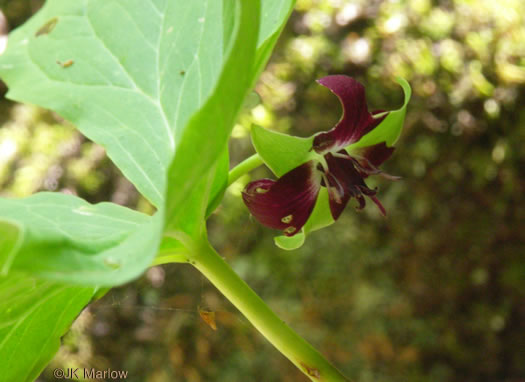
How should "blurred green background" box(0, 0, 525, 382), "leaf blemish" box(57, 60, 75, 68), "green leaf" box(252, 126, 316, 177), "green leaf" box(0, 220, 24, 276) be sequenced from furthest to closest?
"blurred green background" box(0, 0, 525, 382)
"leaf blemish" box(57, 60, 75, 68)
"green leaf" box(252, 126, 316, 177)
"green leaf" box(0, 220, 24, 276)

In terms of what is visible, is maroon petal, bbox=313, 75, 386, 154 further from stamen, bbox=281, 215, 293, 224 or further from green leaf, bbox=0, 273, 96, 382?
green leaf, bbox=0, 273, 96, 382

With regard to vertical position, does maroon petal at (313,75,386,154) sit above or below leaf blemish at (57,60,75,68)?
above

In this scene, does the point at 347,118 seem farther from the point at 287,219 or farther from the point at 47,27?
the point at 47,27

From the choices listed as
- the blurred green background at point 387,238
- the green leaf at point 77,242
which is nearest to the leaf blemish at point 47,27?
the green leaf at point 77,242

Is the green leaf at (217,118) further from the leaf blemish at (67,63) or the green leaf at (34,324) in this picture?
the leaf blemish at (67,63)

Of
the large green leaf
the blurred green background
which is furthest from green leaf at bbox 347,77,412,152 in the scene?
the blurred green background

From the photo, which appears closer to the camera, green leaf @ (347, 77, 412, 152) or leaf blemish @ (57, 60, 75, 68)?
green leaf @ (347, 77, 412, 152)

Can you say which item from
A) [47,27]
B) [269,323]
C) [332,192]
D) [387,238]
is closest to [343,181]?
[332,192]
